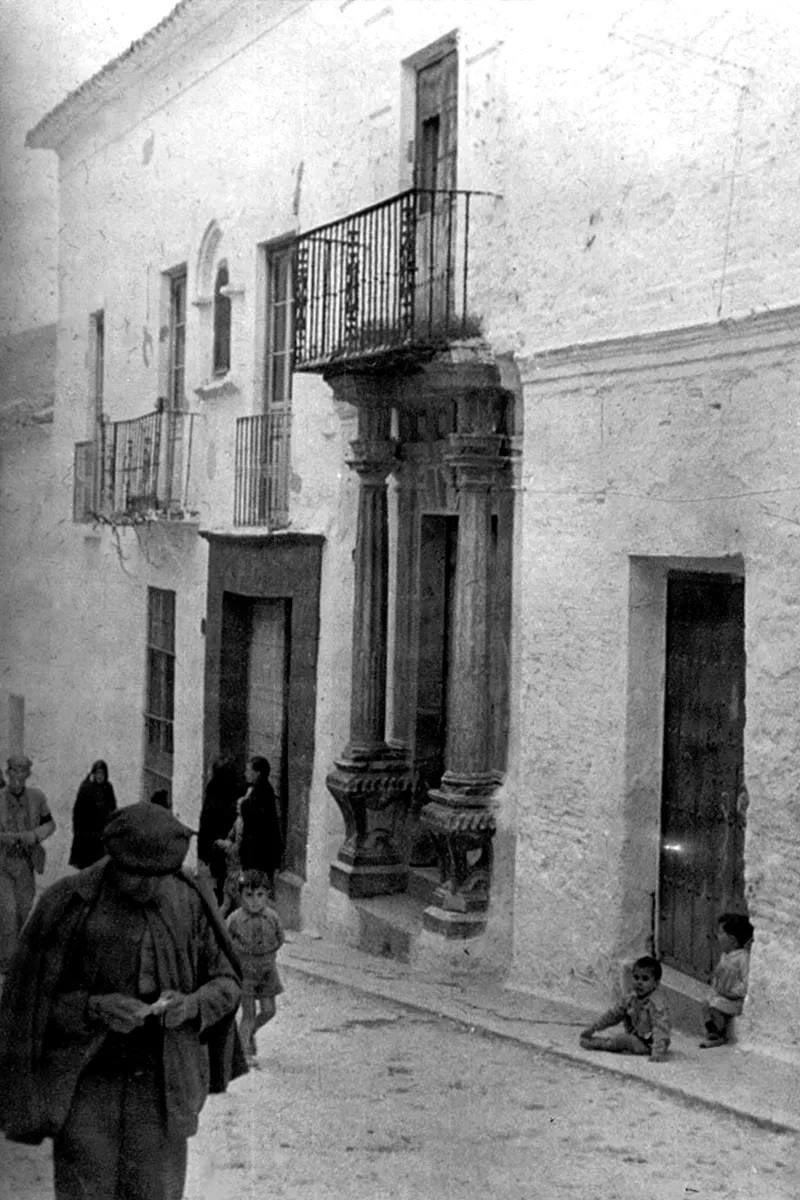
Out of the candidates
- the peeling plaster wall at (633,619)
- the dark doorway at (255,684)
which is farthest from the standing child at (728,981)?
the dark doorway at (255,684)

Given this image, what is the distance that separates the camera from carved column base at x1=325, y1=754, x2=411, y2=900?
643 cm

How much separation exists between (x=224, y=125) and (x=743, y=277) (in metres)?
1.96

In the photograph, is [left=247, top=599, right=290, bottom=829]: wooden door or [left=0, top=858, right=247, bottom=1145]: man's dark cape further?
[left=247, top=599, right=290, bottom=829]: wooden door

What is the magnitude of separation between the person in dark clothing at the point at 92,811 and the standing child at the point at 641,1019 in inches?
65.5

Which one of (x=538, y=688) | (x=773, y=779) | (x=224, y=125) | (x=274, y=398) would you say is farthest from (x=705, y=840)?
(x=224, y=125)

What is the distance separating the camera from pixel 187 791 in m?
5.69

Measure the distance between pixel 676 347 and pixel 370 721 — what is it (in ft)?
7.02

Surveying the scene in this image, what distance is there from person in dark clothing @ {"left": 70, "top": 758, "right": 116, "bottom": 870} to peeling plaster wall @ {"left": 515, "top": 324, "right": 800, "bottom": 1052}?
1.50 meters

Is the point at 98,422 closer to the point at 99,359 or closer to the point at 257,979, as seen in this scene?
the point at 99,359

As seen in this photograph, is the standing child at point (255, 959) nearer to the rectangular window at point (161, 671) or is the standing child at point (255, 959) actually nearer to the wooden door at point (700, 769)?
the rectangular window at point (161, 671)

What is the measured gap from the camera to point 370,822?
666cm

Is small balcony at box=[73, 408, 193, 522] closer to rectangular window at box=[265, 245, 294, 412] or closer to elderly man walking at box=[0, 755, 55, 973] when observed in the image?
rectangular window at box=[265, 245, 294, 412]

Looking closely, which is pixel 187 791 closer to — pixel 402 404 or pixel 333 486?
pixel 333 486

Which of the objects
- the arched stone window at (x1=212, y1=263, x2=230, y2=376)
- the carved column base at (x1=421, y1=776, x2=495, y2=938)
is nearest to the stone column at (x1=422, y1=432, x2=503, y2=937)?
the carved column base at (x1=421, y1=776, x2=495, y2=938)
